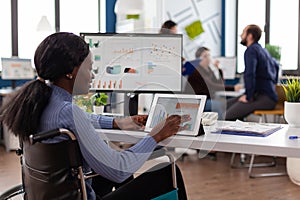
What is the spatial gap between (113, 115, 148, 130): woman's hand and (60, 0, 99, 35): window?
14.7 ft

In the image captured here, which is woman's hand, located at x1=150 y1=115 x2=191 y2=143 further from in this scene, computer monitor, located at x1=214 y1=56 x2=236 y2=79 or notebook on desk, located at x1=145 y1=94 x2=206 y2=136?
Answer: computer monitor, located at x1=214 y1=56 x2=236 y2=79

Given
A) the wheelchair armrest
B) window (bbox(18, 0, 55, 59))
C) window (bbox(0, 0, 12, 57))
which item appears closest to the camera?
the wheelchair armrest

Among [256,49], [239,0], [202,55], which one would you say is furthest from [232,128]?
[239,0]

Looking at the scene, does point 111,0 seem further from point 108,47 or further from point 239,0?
point 108,47

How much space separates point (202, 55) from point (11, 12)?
2.70 meters

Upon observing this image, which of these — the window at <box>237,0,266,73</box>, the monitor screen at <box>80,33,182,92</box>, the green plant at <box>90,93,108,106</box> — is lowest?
the green plant at <box>90,93,108,106</box>

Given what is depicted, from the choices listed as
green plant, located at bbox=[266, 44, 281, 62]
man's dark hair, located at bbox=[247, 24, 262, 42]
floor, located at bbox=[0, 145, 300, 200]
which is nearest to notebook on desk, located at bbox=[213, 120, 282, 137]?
floor, located at bbox=[0, 145, 300, 200]

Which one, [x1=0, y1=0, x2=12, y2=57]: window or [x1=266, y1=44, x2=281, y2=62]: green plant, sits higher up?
[x1=0, y1=0, x2=12, y2=57]: window

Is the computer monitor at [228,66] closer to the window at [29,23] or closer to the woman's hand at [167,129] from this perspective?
the window at [29,23]

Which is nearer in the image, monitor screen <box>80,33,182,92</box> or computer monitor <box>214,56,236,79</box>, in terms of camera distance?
monitor screen <box>80,33,182,92</box>

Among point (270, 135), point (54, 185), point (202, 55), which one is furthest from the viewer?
point (202, 55)

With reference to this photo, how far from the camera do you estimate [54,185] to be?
1.44 m

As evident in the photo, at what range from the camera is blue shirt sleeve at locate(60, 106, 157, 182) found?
1453mm

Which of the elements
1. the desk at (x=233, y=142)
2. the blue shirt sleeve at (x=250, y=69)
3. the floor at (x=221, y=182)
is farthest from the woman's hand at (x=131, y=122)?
the blue shirt sleeve at (x=250, y=69)
